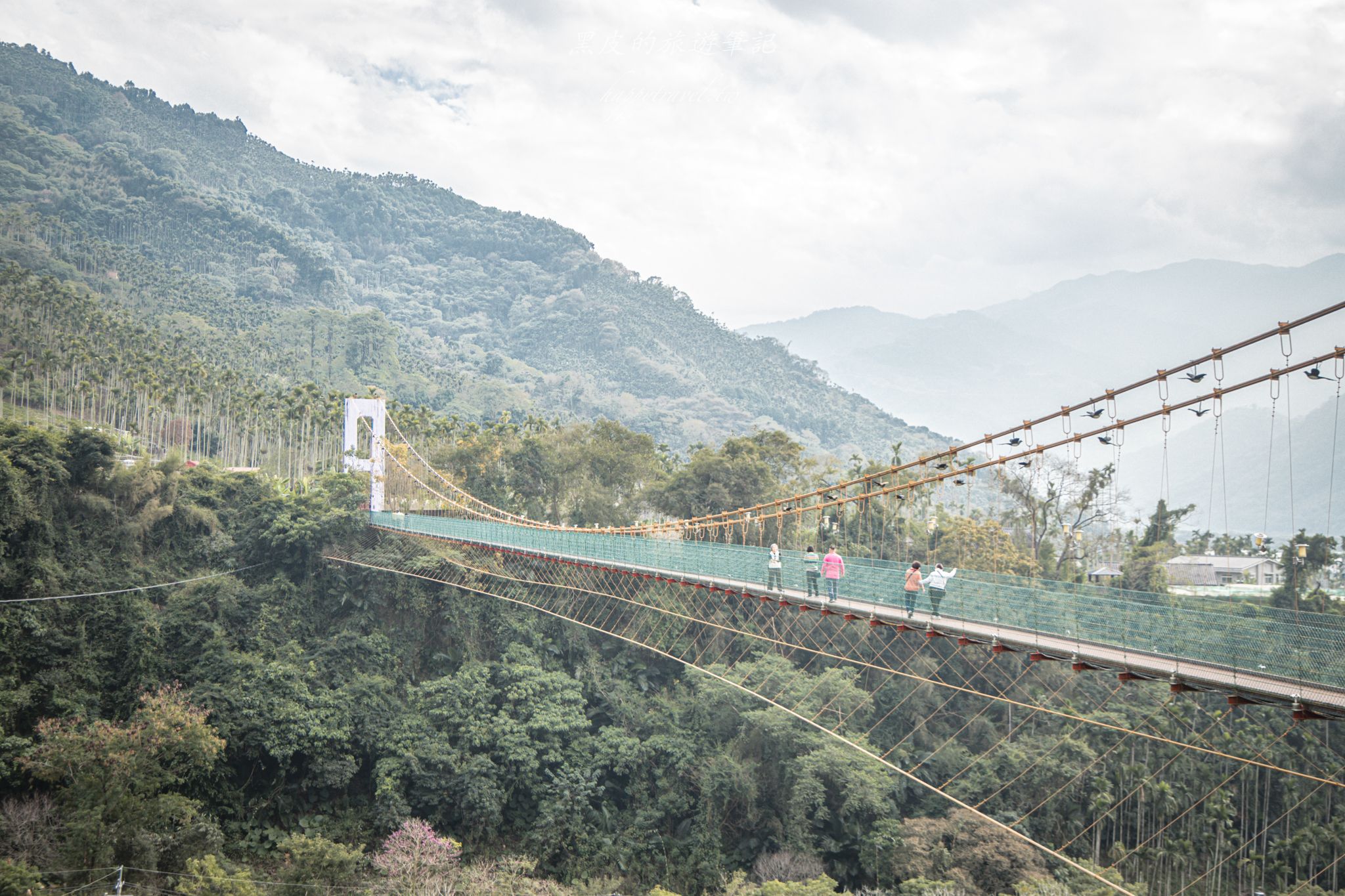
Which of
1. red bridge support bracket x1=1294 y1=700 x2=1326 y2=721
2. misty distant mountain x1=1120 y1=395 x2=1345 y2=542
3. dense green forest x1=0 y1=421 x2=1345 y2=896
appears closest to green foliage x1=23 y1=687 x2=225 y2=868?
dense green forest x1=0 y1=421 x2=1345 y2=896

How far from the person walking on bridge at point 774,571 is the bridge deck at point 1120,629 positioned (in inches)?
5.3

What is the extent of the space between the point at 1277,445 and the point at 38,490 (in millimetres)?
72363

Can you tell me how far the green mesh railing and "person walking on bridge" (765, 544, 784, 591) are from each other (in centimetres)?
21

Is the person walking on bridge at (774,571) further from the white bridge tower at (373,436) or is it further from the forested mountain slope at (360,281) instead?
the forested mountain slope at (360,281)

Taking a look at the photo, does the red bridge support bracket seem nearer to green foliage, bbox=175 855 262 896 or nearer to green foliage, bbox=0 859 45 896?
green foliage, bbox=175 855 262 896

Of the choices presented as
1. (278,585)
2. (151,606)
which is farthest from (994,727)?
(151,606)

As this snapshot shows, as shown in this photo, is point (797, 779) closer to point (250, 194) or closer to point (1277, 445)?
point (1277, 445)

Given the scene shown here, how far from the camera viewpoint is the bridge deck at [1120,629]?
26.4ft

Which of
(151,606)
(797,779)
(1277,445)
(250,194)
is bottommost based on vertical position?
(797,779)

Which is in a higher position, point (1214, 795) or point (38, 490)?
point (38, 490)

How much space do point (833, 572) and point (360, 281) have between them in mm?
140712

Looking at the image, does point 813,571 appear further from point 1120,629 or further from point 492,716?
point 492,716

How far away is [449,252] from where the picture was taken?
15625 centimetres

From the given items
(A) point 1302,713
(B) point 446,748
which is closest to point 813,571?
(A) point 1302,713
